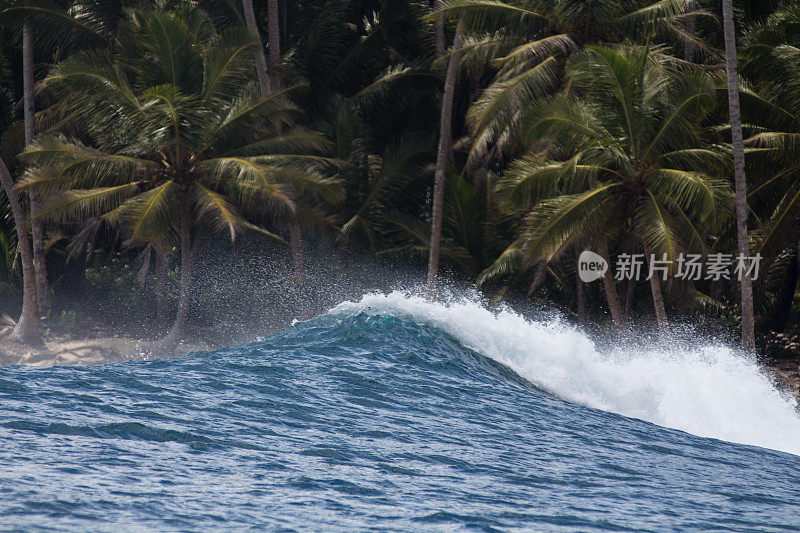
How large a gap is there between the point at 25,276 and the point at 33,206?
80.3 inches

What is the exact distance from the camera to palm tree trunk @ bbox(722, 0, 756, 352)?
1711 centimetres

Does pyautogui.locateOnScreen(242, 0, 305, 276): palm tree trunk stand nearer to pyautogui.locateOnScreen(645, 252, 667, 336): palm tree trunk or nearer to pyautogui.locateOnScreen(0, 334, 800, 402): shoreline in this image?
pyautogui.locateOnScreen(0, 334, 800, 402): shoreline

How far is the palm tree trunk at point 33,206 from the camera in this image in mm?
23014

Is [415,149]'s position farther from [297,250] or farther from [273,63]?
[273,63]

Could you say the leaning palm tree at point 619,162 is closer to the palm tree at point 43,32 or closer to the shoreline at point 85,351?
the shoreline at point 85,351

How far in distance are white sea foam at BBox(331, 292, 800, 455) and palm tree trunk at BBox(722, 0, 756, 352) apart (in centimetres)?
250

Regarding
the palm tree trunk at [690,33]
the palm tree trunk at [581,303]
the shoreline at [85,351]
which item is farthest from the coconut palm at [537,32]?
the shoreline at [85,351]

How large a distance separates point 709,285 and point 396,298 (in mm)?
10853

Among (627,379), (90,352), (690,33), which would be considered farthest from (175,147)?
(690,33)

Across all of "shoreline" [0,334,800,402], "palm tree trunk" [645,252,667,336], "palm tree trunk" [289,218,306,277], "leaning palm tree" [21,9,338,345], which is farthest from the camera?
"palm tree trunk" [289,218,306,277]

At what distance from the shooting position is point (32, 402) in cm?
847

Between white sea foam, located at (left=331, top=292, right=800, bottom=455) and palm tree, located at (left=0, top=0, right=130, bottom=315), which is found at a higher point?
palm tree, located at (left=0, top=0, right=130, bottom=315)

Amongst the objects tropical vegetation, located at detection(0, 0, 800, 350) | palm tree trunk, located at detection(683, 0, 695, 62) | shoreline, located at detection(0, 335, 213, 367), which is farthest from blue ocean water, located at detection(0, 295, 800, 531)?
palm tree trunk, located at detection(683, 0, 695, 62)

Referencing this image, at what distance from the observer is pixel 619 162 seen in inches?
651
